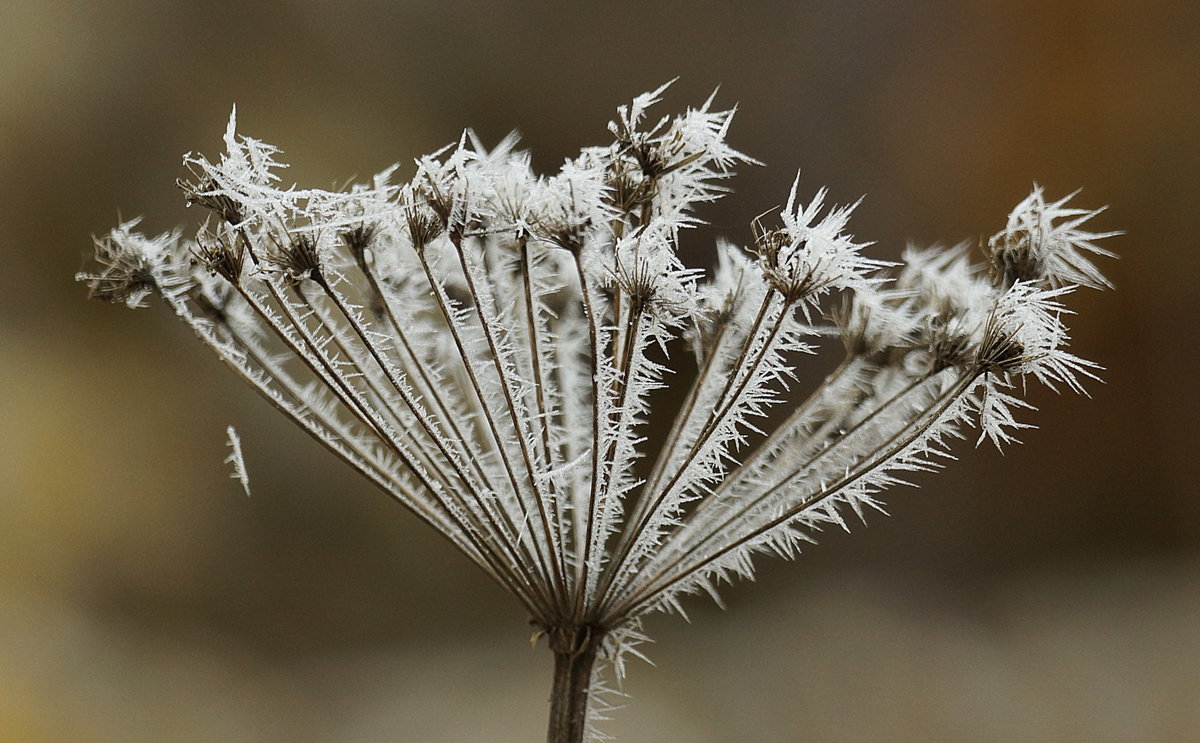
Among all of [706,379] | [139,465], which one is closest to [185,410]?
[139,465]

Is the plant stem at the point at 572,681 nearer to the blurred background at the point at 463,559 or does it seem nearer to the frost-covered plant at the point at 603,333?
the frost-covered plant at the point at 603,333

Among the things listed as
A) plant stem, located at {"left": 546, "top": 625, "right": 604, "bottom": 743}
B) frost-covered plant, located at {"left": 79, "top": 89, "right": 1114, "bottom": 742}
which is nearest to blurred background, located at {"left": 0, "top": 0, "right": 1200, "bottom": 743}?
frost-covered plant, located at {"left": 79, "top": 89, "right": 1114, "bottom": 742}

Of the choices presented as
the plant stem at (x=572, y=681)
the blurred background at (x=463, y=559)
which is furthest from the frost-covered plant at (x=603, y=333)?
the blurred background at (x=463, y=559)

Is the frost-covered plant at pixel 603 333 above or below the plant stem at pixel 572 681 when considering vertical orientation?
above

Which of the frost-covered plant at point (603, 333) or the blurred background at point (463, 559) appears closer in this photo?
the frost-covered plant at point (603, 333)

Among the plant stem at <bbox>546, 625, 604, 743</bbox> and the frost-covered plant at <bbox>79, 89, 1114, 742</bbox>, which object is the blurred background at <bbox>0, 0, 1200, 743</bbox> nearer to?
the frost-covered plant at <bbox>79, 89, 1114, 742</bbox>

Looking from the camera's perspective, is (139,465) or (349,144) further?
(349,144)

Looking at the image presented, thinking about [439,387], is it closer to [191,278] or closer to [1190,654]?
[191,278]
